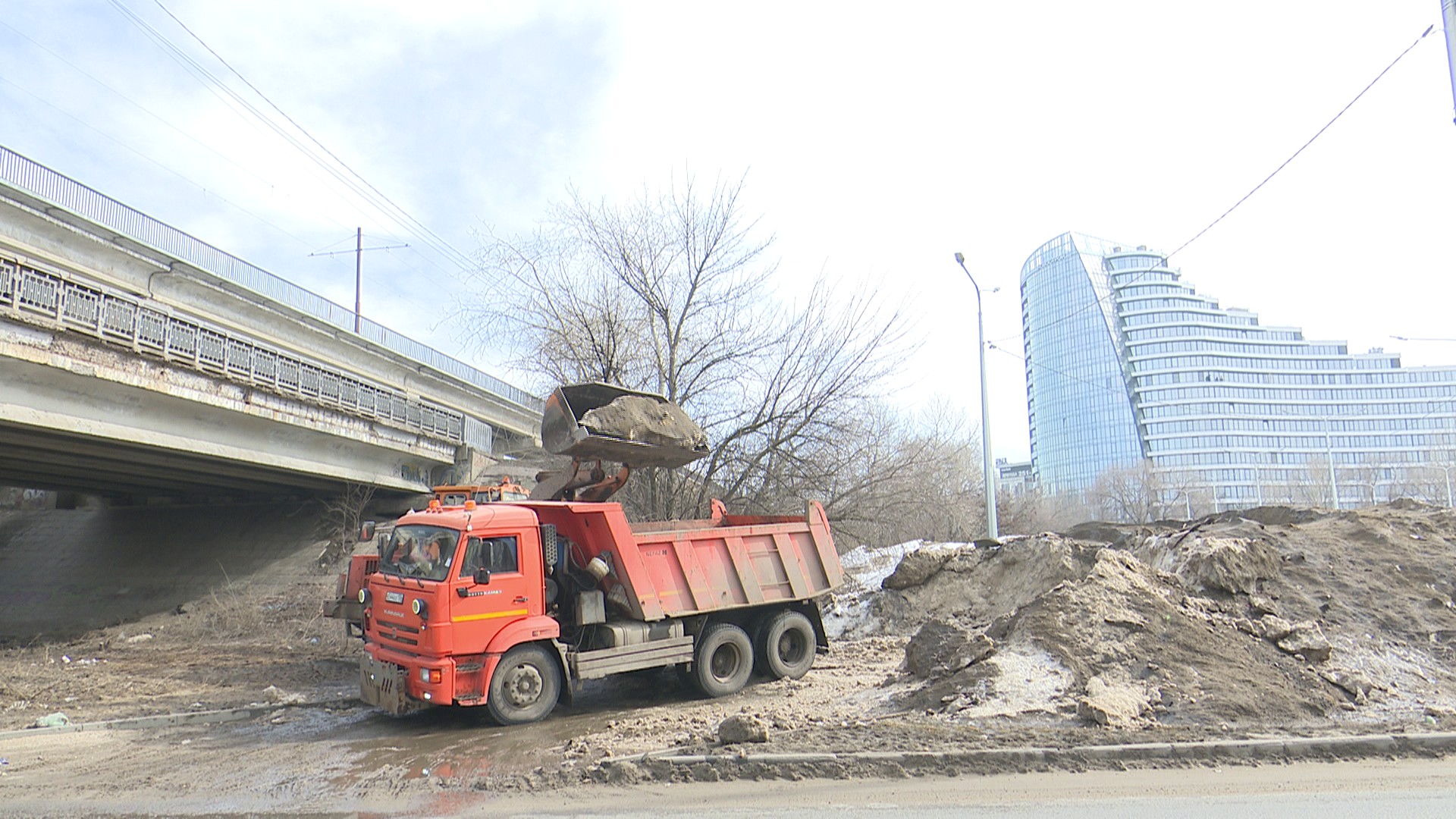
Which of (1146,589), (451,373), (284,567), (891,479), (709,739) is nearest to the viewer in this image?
(709,739)

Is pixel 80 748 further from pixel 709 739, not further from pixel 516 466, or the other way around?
pixel 516 466

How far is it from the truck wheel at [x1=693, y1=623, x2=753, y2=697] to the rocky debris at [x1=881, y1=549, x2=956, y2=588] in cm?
549

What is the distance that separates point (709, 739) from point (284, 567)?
736 inches

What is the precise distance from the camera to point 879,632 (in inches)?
604

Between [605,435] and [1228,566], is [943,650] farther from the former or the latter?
[605,435]

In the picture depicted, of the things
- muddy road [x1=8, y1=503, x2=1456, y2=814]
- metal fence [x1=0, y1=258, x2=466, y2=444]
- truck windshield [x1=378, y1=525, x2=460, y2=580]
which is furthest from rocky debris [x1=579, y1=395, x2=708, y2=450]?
metal fence [x1=0, y1=258, x2=466, y2=444]

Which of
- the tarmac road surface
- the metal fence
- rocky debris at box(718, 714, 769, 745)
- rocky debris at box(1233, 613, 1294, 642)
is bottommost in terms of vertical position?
the tarmac road surface

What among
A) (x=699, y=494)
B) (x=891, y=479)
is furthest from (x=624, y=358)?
(x=891, y=479)

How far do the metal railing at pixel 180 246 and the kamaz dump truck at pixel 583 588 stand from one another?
32.7 feet

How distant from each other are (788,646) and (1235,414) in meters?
83.1

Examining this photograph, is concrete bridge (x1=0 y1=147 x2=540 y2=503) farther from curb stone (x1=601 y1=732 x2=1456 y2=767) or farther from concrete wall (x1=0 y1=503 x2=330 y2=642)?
curb stone (x1=601 y1=732 x2=1456 y2=767)

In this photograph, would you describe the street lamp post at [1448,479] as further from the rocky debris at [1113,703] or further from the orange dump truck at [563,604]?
the orange dump truck at [563,604]

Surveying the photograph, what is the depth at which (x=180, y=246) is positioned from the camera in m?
22.6

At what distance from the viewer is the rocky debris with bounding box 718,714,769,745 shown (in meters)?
7.29
